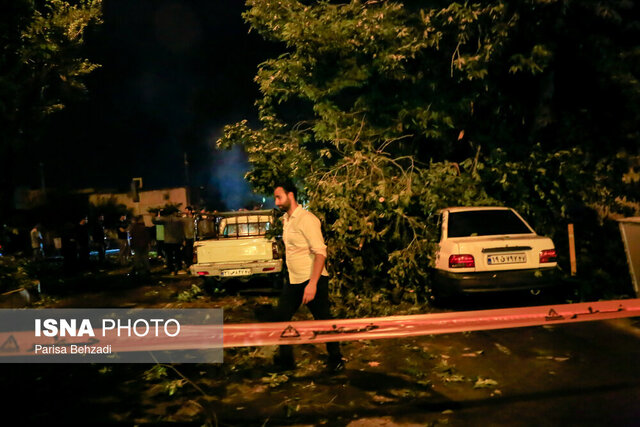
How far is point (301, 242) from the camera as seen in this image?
14.3ft

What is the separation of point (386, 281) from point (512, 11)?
5.31m

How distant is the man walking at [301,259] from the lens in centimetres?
424

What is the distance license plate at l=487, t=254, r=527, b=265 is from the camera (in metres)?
6.70

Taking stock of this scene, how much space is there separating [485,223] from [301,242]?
4.34 metres

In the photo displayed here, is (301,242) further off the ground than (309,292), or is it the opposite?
(301,242)

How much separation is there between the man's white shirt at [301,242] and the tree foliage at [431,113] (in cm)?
323

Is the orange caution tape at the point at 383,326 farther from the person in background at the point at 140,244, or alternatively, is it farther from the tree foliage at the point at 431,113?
the person in background at the point at 140,244

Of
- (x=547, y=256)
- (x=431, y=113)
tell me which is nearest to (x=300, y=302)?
(x=547, y=256)

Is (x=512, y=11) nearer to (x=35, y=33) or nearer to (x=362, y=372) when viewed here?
(x=362, y=372)

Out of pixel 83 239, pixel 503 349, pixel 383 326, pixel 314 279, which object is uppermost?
pixel 83 239

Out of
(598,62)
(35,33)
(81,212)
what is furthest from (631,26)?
(81,212)

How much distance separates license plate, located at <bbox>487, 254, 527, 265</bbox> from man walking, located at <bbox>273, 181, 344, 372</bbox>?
3.27 m

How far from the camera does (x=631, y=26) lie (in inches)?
371

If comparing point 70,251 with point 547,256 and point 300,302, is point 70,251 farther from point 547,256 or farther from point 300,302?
point 547,256
